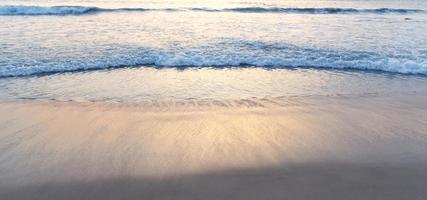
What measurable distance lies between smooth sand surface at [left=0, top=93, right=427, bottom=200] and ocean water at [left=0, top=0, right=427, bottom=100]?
3.47 ft

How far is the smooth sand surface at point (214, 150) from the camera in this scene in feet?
14.2

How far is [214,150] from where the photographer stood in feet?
17.4

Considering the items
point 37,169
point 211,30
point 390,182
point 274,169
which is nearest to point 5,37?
point 211,30

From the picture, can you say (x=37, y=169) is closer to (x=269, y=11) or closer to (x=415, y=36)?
(x=415, y=36)

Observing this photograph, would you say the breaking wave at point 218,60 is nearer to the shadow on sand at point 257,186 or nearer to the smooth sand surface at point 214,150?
the smooth sand surface at point 214,150

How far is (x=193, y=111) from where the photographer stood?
6.84 meters

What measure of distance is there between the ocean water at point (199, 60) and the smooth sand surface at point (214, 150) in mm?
1057

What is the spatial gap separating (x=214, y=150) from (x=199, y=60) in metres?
5.56

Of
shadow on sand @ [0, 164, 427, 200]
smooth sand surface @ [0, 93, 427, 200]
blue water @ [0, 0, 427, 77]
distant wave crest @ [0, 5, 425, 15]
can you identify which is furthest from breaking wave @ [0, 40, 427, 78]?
distant wave crest @ [0, 5, 425, 15]

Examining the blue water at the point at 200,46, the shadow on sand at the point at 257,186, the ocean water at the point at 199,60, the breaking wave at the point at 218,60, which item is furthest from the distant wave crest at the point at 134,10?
the shadow on sand at the point at 257,186

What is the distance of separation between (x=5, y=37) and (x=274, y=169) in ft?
36.7

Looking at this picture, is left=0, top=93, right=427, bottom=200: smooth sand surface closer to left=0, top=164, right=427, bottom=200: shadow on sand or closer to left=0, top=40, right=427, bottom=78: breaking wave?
left=0, top=164, right=427, bottom=200: shadow on sand

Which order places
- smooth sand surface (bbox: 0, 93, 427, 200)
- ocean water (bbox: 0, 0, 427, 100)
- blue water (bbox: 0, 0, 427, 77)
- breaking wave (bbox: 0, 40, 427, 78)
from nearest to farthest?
smooth sand surface (bbox: 0, 93, 427, 200), ocean water (bbox: 0, 0, 427, 100), breaking wave (bbox: 0, 40, 427, 78), blue water (bbox: 0, 0, 427, 77)

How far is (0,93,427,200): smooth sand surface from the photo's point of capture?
4.32 meters
